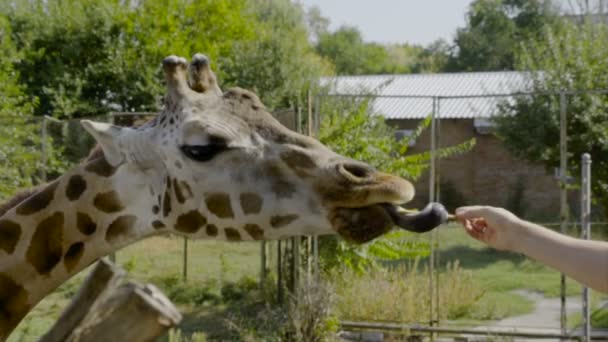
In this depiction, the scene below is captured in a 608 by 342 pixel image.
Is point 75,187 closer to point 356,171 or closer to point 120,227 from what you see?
point 120,227

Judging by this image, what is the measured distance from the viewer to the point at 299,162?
3459 mm

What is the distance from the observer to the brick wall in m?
12.6

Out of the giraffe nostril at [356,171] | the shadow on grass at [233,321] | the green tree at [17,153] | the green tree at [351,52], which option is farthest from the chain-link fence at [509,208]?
the green tree at [351,52]

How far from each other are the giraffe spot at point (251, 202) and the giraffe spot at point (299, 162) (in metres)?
0.20

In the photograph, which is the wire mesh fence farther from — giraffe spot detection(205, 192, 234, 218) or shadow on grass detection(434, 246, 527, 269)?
giraffe spot detection(205, 192, 234, 218)

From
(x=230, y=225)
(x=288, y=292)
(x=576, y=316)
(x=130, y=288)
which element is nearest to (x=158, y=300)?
(x=130, y=288)

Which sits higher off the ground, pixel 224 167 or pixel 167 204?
pixel 224 167

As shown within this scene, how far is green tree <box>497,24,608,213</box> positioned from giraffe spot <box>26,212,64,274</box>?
31.2 feet

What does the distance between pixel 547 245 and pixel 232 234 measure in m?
1.65

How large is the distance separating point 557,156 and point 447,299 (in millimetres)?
4498

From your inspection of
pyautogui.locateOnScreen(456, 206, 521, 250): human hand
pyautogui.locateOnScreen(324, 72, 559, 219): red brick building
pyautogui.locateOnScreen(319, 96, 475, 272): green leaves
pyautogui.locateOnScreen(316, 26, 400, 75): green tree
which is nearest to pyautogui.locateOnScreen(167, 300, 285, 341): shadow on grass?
pyautogui.locateOnScreen(319, 96, 475, 272): green leaves

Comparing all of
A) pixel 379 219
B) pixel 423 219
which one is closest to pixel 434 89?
pixel 379 219

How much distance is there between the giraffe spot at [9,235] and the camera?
359cm

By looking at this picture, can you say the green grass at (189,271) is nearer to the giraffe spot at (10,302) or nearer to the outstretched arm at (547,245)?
the giraffe spot at (10,302)
